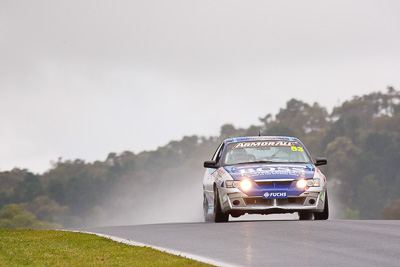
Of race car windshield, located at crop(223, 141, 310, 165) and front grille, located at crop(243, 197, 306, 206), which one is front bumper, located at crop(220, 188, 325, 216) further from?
race car windshield, located at crop(223, 141, 310, 165)

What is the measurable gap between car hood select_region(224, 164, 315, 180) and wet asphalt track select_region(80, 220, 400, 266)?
3.61ft

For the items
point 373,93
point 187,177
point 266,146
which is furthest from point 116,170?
point 266,146

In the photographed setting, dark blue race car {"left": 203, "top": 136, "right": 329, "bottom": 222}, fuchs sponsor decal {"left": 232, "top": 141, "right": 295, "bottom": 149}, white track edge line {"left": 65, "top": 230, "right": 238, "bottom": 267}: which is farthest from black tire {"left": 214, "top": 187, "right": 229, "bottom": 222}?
white track edge line {"left": 65, "top": 230, "right": 238, "bottom": 267}

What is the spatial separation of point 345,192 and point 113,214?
42265 millimetres

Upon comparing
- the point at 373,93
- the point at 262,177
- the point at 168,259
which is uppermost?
the point at 373,93

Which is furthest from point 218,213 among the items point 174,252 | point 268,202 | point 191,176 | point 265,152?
point 191,176

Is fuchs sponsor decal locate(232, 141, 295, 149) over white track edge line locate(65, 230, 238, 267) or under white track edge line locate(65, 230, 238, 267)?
over

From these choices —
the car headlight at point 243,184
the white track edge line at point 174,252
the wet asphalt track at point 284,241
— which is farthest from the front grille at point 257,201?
the white track edge line at point 174,252

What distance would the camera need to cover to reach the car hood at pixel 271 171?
19062mm

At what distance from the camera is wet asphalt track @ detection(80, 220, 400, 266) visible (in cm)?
1225

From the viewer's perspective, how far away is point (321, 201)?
19.4 m

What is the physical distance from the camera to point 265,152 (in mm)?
20406

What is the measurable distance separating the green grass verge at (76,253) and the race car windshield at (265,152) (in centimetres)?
414

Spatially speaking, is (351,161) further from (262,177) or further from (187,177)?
(262,177)
